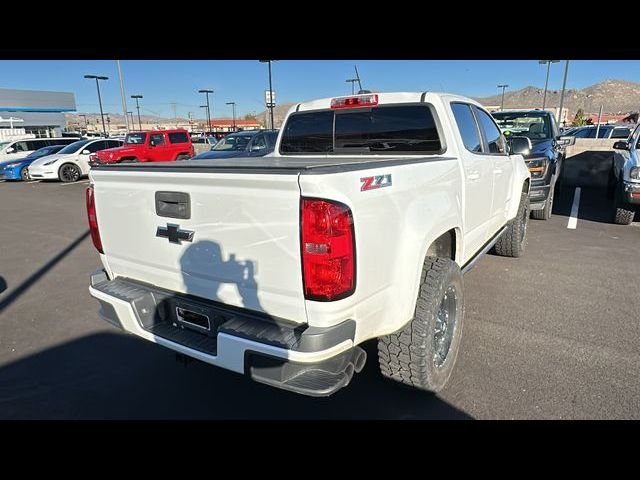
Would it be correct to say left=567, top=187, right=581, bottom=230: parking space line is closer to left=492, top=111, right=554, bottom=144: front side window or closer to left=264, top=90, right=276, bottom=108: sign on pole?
left=492, top=111, right=554, bottom=144: front side window

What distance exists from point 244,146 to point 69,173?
779cm

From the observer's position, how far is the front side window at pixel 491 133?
4.14 metres

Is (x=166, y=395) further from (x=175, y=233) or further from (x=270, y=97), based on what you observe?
(x=270, y=97)

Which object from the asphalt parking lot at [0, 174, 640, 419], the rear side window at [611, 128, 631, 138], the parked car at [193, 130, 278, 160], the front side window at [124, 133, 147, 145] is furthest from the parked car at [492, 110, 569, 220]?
the front side window at [124, 133, 147, 145]

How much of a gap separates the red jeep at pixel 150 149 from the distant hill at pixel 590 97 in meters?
116

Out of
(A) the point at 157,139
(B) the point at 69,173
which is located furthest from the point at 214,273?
(B) the point at 69,173

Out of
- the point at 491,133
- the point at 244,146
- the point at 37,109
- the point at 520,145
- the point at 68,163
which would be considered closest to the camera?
the point at 491,133

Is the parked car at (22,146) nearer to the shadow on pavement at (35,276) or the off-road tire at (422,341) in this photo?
the shadow on pavement at (35,276)

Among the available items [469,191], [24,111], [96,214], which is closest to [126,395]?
[96,214]

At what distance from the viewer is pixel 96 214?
2.83m

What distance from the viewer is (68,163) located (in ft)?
53.6

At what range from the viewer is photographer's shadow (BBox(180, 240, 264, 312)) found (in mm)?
2133

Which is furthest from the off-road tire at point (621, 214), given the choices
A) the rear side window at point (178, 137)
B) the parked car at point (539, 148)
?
the rear side window at point (178, 137)

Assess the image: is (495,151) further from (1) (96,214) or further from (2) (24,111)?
(2) (24,111)
